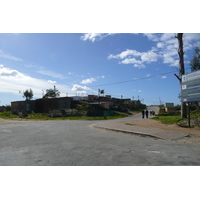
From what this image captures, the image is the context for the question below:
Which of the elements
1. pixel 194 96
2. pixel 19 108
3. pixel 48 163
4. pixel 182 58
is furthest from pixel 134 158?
pixel 19 108

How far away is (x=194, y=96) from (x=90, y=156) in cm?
943

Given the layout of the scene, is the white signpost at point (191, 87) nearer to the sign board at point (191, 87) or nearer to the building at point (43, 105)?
the sign board at point (191, 87)

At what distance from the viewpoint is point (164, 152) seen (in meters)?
6.00

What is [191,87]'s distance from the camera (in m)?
12.1

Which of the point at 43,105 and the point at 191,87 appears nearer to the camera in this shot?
the point at 191,87

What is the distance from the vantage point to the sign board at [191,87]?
11594mm

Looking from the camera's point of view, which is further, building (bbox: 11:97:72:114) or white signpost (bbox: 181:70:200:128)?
building (bbox: 11:97:72:114)

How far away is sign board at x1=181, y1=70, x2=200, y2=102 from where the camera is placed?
11.6 m

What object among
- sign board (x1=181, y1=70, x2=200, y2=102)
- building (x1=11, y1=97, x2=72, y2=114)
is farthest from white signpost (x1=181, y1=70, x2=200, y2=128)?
building (x1=11, y1=97, x2=72, y2=114)

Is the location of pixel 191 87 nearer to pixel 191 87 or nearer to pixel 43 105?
pixel 191 87

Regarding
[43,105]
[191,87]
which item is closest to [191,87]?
[191,87]

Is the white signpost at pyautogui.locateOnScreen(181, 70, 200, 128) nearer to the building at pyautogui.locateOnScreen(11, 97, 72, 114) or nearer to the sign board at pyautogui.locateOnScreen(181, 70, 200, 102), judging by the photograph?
the sign board at pyautogui.locateOnScreen(181, 70, 200, 102)

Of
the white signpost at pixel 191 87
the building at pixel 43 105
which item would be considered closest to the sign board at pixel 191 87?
the white signpost at pixel 191 87

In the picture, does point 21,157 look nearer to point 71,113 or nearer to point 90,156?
point 90,156
